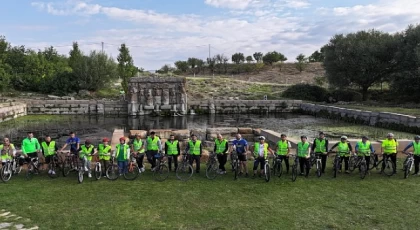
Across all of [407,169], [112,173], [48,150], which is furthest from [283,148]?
[48,150]

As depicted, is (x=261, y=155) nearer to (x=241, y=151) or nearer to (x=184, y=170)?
(x=241, y=151)

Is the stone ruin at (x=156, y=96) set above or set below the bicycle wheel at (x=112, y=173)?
above

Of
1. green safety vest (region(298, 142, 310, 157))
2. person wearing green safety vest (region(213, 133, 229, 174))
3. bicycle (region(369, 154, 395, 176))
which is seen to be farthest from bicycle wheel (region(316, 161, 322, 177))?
person wearing green safety vest (region(213, 133, 229, 174))

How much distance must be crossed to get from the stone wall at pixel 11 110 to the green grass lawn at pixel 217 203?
2053 centimetres

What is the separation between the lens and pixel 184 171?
12711mm

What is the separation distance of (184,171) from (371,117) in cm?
2058

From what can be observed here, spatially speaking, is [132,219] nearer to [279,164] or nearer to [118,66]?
[279,164]

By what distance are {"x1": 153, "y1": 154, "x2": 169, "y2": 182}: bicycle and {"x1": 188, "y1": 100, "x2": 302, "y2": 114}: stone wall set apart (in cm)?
2640

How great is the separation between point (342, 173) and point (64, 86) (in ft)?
134

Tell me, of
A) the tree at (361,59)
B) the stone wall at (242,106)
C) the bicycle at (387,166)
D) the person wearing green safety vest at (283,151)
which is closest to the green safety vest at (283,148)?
the person wearing green safety vest at (283,151)

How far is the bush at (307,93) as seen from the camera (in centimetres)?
4681

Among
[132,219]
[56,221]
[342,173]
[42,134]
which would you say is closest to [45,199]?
[56,221]

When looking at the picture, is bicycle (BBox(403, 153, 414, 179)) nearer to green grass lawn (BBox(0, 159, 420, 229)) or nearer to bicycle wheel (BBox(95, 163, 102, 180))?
green grass lawn (BBox(0, 159, 420, 229))

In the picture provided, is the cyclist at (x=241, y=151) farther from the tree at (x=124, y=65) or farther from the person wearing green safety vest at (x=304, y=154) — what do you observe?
the tree at (x=124, y=65)
